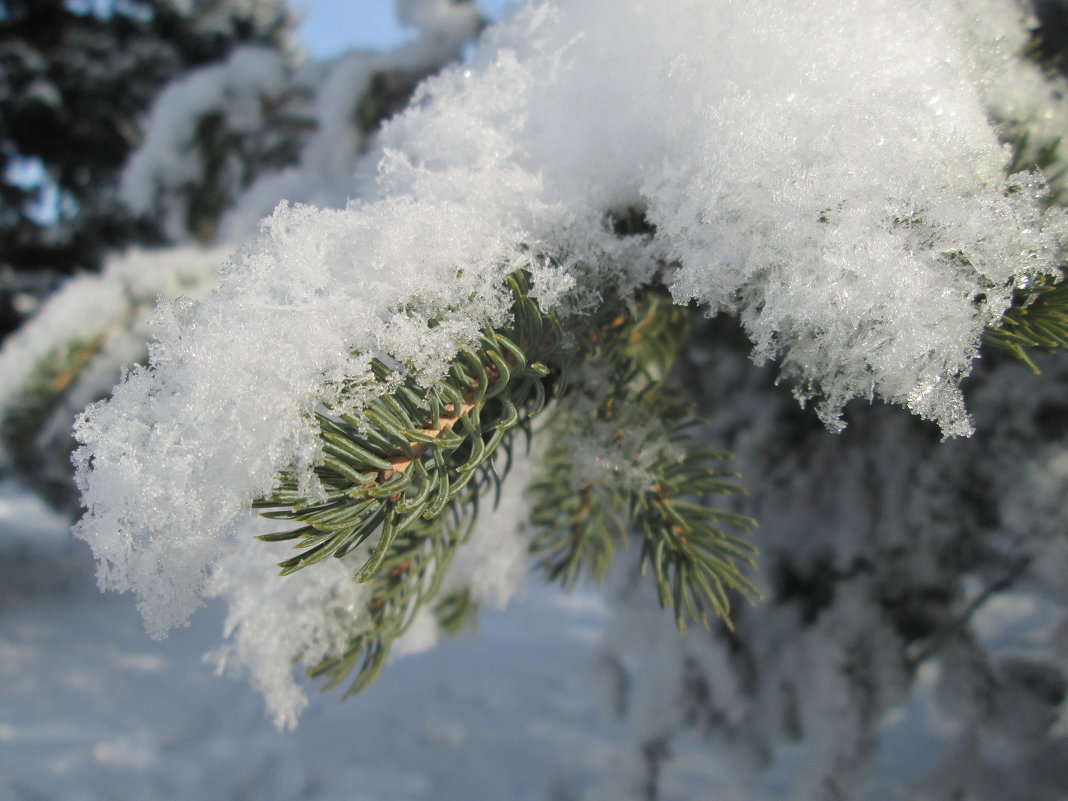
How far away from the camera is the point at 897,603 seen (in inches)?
39.4

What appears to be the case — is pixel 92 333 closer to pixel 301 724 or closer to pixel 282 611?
pixel 282 611

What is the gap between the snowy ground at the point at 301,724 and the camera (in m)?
1.81

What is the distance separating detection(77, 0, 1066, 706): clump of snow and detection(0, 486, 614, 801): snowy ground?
134 centimetres

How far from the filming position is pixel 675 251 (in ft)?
1.46

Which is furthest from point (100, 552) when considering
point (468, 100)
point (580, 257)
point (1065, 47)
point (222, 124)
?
point (222, 124)

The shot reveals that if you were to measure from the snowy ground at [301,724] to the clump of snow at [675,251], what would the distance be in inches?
52.7

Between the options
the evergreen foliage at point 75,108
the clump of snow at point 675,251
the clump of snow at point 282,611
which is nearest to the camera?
the clump of snow at point 675,251

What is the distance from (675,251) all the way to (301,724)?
7.69 ft

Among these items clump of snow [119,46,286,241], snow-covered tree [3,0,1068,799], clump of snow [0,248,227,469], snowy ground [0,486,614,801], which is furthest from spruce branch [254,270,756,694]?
clump of snow [119,46,286,241]

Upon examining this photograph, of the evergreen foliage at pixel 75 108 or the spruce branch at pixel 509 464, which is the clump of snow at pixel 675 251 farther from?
the evergreen foliage at pixel 75 108

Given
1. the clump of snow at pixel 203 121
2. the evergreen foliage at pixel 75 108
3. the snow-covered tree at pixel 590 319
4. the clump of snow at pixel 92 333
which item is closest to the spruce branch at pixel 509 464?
the snow-covered tree at pixel 590 319

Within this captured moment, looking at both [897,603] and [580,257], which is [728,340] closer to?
[897,603]

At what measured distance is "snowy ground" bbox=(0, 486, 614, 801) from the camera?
5.93 ft

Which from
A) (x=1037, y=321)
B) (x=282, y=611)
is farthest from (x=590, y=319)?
(x=282, y=611)
